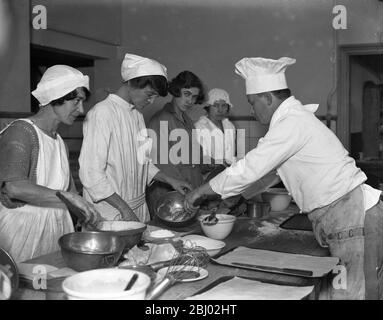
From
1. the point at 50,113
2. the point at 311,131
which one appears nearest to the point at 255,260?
the point at 311,131

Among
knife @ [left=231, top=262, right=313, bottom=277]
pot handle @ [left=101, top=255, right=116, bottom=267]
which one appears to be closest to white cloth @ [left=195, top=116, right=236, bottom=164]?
knife @ [left=231, top=262, right=313, bottom=277]

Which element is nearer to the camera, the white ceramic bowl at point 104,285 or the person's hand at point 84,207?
the white ceramic bowl at point 104,285

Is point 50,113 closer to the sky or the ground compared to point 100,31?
closer to the ground

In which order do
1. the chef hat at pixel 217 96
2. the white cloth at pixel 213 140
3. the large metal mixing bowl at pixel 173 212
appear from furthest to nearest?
the chef hat at pixel 217 96, the white cloth at pixel 213 140, the large metal mixing bowl at pixel 173 212

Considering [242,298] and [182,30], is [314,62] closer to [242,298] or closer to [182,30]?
[182,30]

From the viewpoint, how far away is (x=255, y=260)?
64.6 inches

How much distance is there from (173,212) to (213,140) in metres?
1.83

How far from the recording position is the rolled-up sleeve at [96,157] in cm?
229

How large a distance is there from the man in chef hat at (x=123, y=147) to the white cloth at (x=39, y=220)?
0.25 metres

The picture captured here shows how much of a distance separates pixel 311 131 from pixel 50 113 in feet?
3.56

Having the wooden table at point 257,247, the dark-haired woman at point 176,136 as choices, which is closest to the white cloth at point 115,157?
the dark-haired woman at point 176,136

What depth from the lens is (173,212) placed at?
2.22 m

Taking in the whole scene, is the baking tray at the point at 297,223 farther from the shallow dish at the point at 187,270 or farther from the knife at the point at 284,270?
the shallow dish at the point at 187,270
